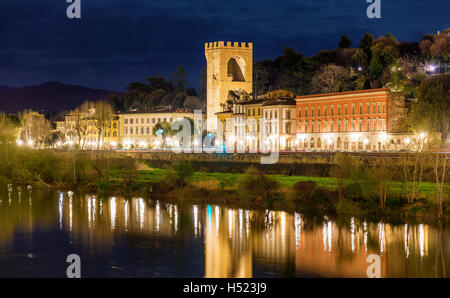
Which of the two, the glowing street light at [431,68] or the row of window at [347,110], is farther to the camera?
the glowing street light at [431,68]

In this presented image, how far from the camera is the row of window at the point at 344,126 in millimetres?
65438

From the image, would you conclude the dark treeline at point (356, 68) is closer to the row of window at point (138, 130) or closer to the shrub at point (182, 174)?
the row of window at point (138, 130)

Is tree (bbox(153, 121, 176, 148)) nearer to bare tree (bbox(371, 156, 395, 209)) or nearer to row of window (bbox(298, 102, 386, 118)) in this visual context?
row of window (bbox(298, 102, 386, 118))

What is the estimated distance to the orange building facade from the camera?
6475 cm

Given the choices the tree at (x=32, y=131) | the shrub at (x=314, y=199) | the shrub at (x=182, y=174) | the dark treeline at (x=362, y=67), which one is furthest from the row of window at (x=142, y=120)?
the shrub at (x=314, y=199)

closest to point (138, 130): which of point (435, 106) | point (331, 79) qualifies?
point (331, 79)

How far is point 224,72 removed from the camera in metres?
96.6

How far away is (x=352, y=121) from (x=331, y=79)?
57.2 feet

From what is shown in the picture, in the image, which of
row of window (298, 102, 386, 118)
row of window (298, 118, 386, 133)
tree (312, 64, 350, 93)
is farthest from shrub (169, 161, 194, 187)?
tree (312, 64, 350, 93)

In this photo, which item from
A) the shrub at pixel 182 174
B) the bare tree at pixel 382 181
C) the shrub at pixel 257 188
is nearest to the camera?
the bare tree at pixel 382 181

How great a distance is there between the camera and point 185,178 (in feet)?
139

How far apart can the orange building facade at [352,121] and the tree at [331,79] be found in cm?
928
